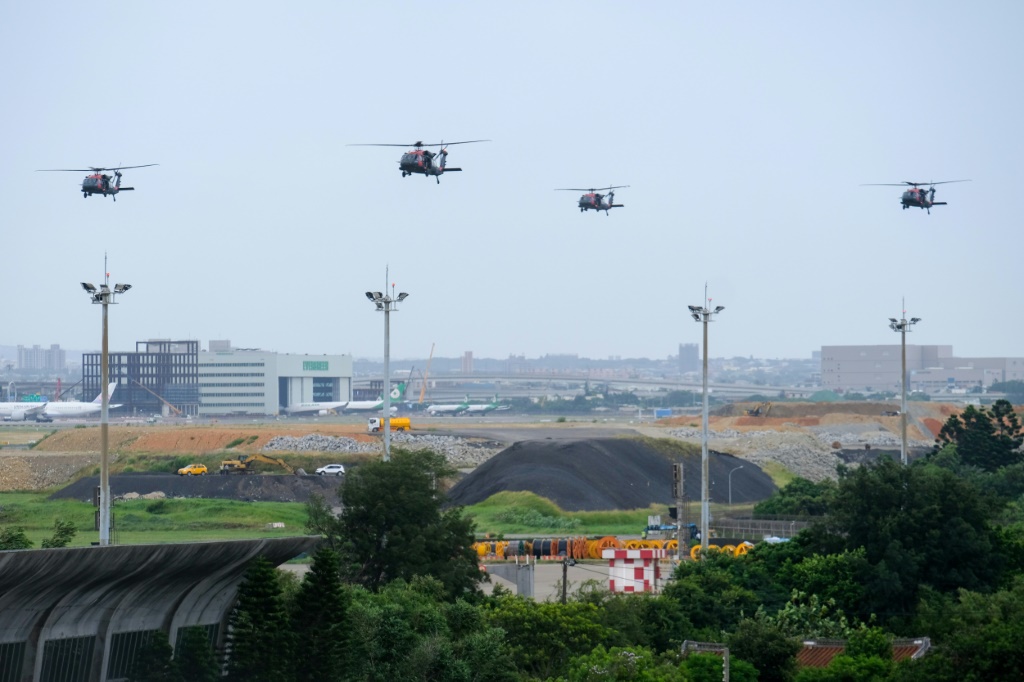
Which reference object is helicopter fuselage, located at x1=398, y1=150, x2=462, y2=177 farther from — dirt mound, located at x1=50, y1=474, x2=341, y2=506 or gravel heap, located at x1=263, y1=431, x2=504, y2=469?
gravel heap, located at x1=263, y1=431, x2=504, y2=469

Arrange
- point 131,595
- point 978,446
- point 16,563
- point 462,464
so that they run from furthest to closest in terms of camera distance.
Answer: point 462,464
point 978,446
point 131,595
point 16,563

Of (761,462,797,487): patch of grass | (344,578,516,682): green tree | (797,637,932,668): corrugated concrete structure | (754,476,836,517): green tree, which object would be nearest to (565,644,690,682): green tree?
(344,578,516,682): green tree

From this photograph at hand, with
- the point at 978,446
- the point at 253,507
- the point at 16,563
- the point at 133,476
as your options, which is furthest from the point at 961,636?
the point at 133,476

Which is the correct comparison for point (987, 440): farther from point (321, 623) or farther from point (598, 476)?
point (321, 623)

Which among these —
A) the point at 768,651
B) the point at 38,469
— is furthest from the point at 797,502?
the point at 38,469

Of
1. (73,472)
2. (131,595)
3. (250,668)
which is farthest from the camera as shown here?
(73,472)

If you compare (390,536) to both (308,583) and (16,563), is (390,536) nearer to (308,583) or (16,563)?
(308,583)

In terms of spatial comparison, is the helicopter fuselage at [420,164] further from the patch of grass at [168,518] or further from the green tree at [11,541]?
the green tree at [11,541]
